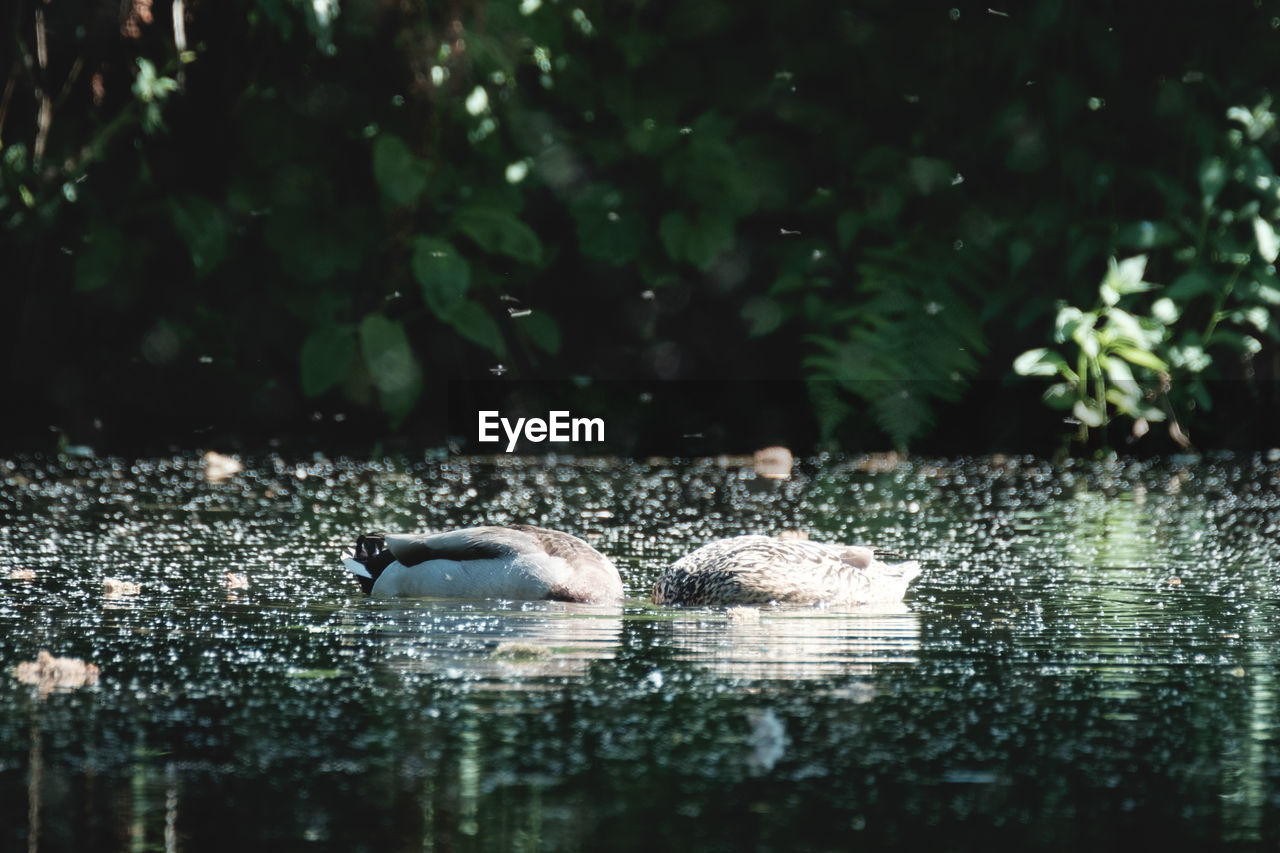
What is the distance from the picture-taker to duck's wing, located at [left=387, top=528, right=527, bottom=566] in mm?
6383

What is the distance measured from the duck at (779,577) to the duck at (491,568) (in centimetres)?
25

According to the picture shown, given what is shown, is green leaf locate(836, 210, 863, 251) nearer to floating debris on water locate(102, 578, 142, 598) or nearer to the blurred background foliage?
the blurred background foliage

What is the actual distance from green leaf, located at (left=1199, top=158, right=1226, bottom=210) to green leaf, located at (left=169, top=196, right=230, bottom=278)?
266 inches

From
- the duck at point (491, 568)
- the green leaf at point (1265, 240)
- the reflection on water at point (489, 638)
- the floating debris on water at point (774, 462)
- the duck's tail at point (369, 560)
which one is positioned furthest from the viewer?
the green leaf at point (1265, 240)

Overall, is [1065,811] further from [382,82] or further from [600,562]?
[382,82]

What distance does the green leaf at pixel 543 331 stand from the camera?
1341 centimetres

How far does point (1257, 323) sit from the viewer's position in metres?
12.5

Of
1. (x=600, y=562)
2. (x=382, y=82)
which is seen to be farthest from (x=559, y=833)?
(x=382, y=82)

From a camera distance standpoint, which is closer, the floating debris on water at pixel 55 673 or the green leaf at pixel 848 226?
the floating debris on water at pixel 55 673

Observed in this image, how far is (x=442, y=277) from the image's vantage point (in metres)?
12.8

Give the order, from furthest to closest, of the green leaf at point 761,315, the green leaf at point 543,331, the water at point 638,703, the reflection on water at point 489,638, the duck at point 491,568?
1. the green leaf at point 543,331
2. the green leaf at point 761,315
3. the duck at point 491,568
4. the reflection on water at point 489,638
5. the water at point 638,703

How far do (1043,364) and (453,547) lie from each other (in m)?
6.68

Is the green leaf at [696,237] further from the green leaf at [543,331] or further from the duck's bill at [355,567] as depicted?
the duck's bill at [355,567]

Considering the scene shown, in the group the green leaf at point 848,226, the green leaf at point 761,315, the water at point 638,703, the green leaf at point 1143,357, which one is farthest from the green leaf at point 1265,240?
the water at point 638,703
